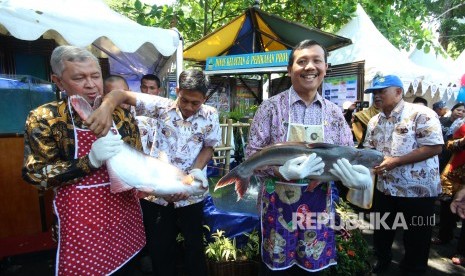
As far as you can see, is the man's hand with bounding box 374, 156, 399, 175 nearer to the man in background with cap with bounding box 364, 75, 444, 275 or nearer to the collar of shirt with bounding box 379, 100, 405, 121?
the man in background with cap with bounding box 364, 75, 444, 275

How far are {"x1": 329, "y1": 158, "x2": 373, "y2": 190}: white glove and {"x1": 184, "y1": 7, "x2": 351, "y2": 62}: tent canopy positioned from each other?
486 centimetres

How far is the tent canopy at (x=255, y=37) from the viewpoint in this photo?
632 cm

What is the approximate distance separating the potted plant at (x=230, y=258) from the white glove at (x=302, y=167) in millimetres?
1633

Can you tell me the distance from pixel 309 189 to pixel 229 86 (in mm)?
6633

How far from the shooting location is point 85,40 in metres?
3.69

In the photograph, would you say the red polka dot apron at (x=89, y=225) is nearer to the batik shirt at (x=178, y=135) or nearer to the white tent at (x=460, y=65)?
the batik shirt at (x=178, y=135)

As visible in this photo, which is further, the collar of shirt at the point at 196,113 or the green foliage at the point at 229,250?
the green foliage at the point at 229,250

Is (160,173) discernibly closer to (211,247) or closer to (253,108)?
(211,247)

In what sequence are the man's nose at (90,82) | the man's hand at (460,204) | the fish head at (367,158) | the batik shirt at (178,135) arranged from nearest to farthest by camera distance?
the man's nose at (90,82) < the fish head at (367,158) < the man's hand at (460,204) < the batik shirt at (178,135)

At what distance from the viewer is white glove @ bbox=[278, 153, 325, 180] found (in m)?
1.81

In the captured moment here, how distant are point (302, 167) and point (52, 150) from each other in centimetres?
136

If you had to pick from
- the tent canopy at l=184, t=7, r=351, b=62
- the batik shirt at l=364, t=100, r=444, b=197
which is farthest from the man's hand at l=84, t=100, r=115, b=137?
the tent canopy at l=184, t=7, r=351, b=62

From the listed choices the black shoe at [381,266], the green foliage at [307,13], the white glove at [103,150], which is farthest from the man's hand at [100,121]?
the green foliage at [307,13]

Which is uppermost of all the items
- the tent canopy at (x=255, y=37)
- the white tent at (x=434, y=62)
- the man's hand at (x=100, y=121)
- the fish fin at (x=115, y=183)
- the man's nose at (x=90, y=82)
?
the white tent at (x=434, y=62)
